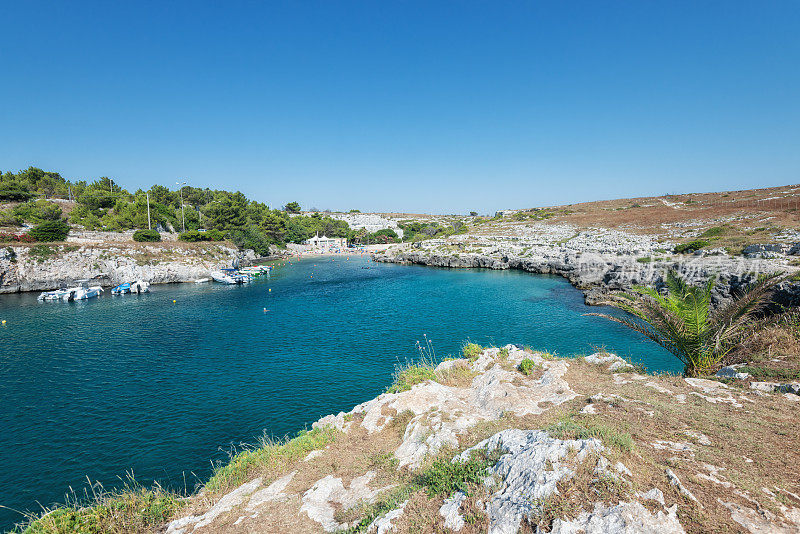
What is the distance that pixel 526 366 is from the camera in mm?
14375

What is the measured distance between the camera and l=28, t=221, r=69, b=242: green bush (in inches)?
2277

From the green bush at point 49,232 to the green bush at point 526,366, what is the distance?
3083 inches

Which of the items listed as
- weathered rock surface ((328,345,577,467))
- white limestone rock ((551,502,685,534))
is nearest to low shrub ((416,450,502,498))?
weathered rock surface ((328,345,577,467))

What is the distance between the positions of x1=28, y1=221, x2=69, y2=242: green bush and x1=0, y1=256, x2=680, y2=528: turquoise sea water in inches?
511

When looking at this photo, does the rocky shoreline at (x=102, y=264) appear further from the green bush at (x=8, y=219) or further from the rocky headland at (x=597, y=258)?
the rocky headland at (x=597, y=258)

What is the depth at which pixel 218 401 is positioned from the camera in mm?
20938

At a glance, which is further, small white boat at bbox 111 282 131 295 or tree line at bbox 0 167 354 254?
tree line at bbox 0 167 354 254

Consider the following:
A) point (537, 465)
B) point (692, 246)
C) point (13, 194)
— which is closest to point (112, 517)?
point (537, 465)

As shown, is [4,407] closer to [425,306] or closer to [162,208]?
[425,306]

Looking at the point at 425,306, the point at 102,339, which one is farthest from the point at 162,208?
the point at 425,306

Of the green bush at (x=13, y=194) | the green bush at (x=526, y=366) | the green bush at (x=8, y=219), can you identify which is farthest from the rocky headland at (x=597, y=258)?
the green bush at (x=13, y=194)

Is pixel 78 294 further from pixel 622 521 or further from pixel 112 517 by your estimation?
pixel 622 521

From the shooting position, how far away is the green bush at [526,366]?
14.3 metres

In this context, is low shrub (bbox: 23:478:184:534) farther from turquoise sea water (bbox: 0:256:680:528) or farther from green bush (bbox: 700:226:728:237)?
green bush (bbox: 700:226:728:237)
